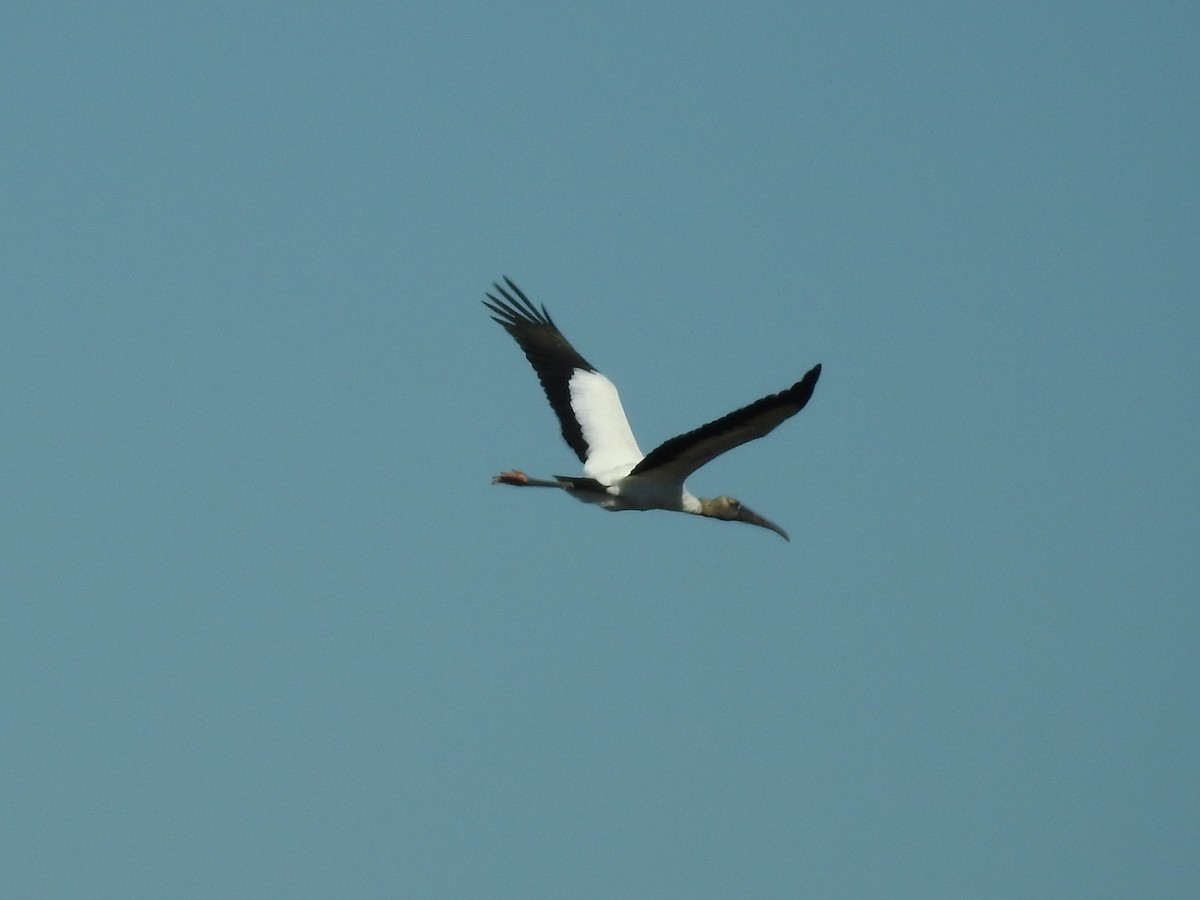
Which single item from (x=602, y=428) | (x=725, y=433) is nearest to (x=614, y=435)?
(x=602, y=428)

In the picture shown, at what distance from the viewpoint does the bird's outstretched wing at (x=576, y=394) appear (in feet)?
74.6

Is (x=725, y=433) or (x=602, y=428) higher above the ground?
(x=602, y=428)

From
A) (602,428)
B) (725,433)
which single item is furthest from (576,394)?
(725,433)

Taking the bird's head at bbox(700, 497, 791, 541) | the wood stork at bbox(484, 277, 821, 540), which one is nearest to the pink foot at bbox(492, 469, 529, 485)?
the wood stork at bbox(484, 277, 821, 540)

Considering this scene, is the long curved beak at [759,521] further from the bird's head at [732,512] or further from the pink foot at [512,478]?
the pink foot at [512,478]

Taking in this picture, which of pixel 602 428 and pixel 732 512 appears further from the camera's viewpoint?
pixel 602 428

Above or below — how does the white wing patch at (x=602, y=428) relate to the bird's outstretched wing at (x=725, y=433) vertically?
above

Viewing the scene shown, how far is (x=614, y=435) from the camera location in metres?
23.1

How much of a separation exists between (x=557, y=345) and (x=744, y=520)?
370cm

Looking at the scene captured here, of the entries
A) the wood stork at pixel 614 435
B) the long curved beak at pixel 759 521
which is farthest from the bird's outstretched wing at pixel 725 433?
the long curved beak at pixel 759 521

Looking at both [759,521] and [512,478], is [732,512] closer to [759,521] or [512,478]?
[759,521]

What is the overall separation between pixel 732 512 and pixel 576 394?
2607mm

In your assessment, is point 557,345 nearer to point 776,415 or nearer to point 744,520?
point 744,520

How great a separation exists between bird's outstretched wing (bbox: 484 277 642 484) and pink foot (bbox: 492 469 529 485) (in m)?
1.05
